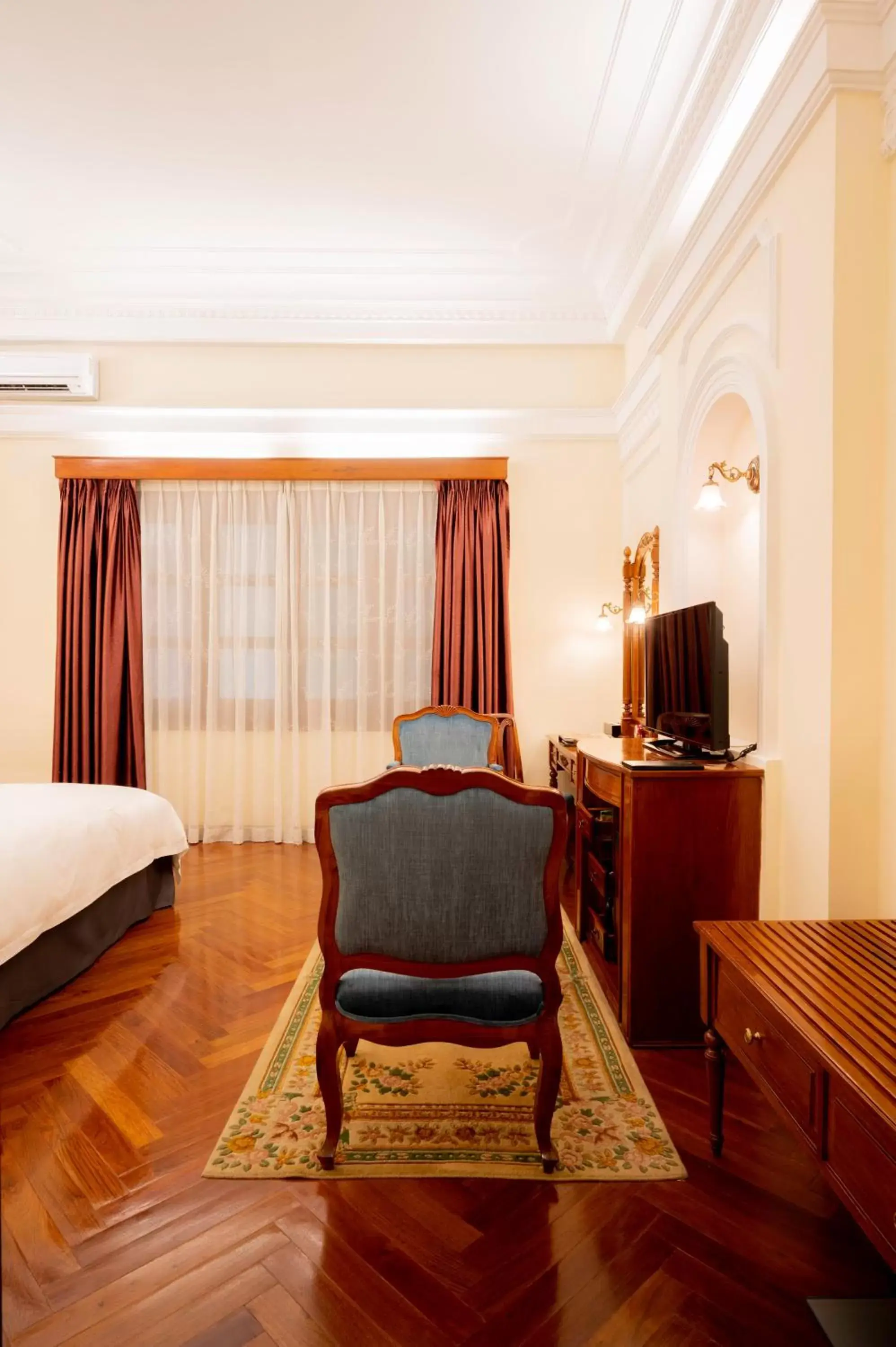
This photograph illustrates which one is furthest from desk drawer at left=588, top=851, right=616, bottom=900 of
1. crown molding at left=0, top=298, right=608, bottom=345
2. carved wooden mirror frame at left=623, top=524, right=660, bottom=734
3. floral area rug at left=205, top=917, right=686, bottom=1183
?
crown molding at left=0, top=298, right=608, bottom=345

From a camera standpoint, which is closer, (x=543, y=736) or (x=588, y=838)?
(x=588, y=838)

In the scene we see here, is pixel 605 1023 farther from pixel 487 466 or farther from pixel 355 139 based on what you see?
pixel 355 139

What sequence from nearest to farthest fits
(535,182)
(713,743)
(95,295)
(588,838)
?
1. (713,743)
2. (588,838)
3. (535,182)
4. (95,295)

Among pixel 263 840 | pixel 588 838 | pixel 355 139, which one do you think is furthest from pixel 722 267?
pixel 263 840

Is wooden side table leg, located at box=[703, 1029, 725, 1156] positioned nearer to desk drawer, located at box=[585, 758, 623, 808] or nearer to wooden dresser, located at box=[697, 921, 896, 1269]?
wooden dresser, located at box=[697, 921, 896, 1269]

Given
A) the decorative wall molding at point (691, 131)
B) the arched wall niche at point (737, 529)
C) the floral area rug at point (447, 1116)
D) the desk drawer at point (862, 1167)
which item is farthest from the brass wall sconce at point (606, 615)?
the desk drawer at point (862, 1167)

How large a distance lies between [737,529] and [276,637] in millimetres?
3078

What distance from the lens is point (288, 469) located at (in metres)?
4.70

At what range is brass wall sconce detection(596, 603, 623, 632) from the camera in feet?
14.8

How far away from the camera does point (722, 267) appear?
2.72 m

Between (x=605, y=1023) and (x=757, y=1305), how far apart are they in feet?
3.48

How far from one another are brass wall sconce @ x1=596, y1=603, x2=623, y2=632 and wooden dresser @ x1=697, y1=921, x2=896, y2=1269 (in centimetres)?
288

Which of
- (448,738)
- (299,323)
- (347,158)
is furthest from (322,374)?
(448,738)

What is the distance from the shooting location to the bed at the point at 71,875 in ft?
7.68
